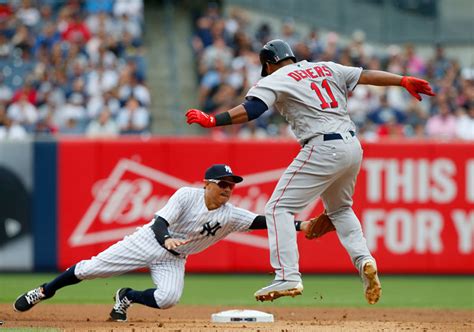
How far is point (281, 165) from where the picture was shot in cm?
1420

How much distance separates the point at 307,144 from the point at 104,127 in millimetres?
7871

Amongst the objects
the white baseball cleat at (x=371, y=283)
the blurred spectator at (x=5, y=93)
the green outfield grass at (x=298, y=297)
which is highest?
the blurred spectator at (x=5, y=93)

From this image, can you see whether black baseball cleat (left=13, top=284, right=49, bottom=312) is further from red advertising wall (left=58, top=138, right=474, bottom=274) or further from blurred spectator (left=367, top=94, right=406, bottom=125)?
blurred spectator (left=367, top=94, right=406, bottom=125)

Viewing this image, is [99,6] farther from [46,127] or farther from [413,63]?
[413,63]

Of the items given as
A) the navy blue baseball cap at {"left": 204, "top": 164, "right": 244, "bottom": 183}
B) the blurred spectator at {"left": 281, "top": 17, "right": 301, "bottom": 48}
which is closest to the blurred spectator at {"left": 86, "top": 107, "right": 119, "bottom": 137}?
the blurred spectator at {"left": 281, "top": 17, "right": 301, "bottom": 48}

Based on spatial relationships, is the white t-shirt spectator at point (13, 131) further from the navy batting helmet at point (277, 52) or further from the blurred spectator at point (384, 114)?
the navy batting helmet at point (277, 52)

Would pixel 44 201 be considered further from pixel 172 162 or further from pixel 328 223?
pixel 328 223

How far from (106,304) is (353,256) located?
3.32m

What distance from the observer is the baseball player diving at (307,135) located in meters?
7.70

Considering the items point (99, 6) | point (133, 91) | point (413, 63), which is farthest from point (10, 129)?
point (413, 63)

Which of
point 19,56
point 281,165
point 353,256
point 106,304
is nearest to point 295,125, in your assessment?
point 353,256

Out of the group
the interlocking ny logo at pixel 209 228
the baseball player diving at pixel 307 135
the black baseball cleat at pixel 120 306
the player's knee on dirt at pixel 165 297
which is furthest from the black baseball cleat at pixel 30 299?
the baseball player diving at pixel 307 135

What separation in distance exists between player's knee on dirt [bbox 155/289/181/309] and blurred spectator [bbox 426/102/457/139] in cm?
811

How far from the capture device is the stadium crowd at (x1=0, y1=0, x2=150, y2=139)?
15500mm
